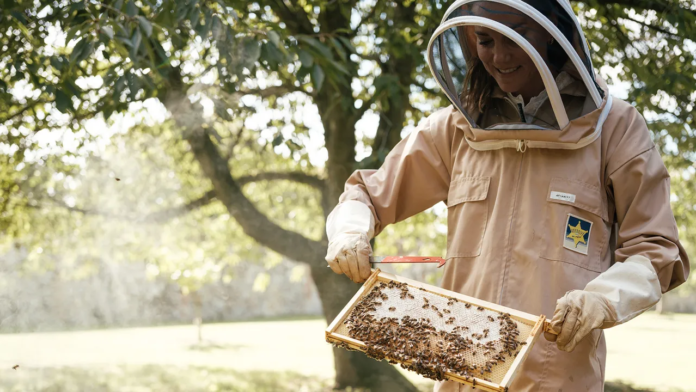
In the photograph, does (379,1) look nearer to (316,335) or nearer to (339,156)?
(339,156)

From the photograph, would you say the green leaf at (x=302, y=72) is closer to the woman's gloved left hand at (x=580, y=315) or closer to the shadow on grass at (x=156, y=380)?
the woman's gloved left hand at (x=580, y=315)

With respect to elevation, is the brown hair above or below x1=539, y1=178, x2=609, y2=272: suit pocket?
above

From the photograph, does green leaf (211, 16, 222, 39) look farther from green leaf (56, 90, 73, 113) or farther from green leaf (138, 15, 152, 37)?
green leaf (56, 90, 73, 113)

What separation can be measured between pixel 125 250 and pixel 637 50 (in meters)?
8.19

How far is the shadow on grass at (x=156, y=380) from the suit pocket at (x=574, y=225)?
6.72 metres

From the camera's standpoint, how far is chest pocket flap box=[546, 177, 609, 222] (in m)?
1.76

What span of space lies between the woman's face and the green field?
691 centimetres

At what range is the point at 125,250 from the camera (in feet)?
33.5

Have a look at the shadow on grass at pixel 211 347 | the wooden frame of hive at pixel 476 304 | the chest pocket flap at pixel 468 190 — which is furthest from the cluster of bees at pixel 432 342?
the shadow on grass at pixel 211 347

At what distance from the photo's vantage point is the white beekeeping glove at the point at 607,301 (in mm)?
1544

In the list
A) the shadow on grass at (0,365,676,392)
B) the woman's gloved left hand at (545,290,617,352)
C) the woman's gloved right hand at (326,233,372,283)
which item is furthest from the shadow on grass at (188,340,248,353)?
the woman's gloved left hand at (545,290,617,352)

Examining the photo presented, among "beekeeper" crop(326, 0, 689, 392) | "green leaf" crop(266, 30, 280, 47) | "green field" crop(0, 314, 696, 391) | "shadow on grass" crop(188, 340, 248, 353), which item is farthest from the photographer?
"shadow on grass" crop(188, 340, 248, 353)

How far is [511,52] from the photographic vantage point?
1.85m

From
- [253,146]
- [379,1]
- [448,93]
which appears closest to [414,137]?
[448,93]
